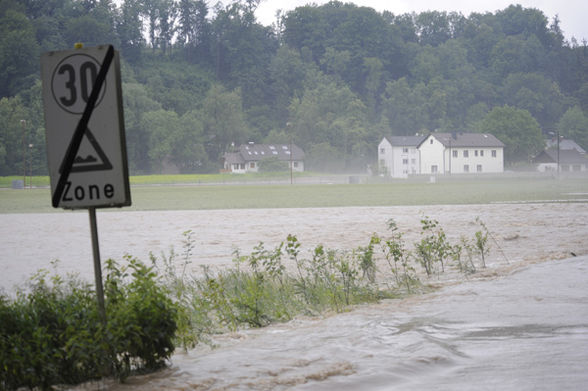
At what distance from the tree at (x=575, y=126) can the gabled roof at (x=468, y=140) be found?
46798 millimetres

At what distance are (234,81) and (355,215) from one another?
154082mm

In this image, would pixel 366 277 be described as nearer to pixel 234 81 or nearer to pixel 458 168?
pixel 458 168

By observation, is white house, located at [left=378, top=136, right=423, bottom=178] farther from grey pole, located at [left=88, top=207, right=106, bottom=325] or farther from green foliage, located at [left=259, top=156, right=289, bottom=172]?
grey pole, located at [left=88, top=207, right=106, bottom=325]

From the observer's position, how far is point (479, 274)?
1242 centimetres

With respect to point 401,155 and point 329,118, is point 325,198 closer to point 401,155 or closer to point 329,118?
point 401,155

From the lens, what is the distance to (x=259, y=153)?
464ft

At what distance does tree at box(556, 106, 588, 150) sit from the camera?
531 feet

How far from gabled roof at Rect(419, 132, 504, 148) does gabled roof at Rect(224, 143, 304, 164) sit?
33.8 meters

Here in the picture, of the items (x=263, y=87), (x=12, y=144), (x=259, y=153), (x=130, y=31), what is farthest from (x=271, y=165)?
(x=130, y=31)

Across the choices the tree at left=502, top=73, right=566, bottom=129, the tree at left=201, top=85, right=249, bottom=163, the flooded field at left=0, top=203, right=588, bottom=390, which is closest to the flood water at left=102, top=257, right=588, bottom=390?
the flooded field at left=0, top=203, right=588, bottom=390

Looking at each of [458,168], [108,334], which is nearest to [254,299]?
[108,334]

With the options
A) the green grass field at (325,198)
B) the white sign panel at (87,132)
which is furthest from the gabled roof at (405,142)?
the white sign panel at (87,132)

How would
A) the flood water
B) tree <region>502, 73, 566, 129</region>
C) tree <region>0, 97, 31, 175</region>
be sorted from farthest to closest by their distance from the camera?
tree <region>502, 73, 566, 129</region> → tree <region>0, 97, 31, 175</region> → the flood water

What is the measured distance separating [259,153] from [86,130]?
13619 cm
